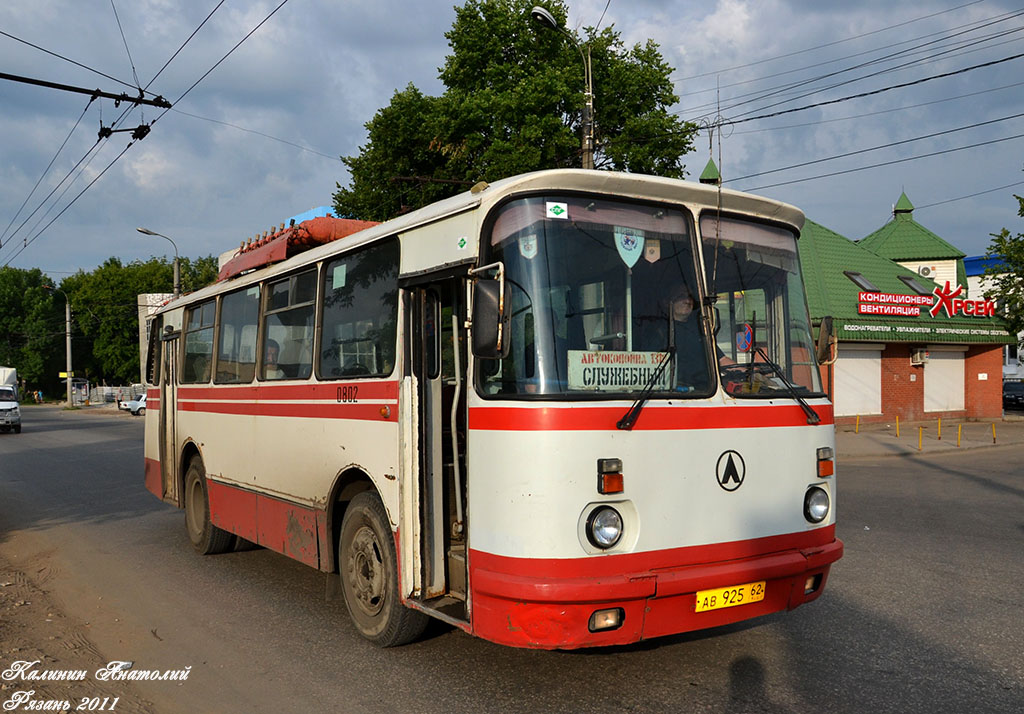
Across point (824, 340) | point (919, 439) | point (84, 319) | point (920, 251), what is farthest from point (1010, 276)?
point (84, 319)

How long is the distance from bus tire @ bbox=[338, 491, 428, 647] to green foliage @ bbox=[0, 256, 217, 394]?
253ft

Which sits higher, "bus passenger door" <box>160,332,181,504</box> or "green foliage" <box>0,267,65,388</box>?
"green foliage" <box>0,267,65,388</box>

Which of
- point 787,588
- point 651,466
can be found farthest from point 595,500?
point 787,588

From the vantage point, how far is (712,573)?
4738mm

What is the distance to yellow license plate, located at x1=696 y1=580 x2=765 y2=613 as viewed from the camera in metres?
4.70

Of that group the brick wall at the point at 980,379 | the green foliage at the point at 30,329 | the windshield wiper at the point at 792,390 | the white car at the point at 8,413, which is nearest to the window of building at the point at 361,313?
the windshield wiper at the point at 792,390

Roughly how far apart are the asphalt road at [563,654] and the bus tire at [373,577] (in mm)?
158

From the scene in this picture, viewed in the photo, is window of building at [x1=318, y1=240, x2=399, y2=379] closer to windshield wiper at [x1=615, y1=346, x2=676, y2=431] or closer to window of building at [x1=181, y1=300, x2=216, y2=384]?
windshield wiper at [x1=615, y1=346, x2=676, y2=431]

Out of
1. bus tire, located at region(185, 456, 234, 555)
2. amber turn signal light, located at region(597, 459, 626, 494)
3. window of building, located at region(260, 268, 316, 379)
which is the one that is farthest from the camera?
bus tire, located at region(185, 456, 234, 555)

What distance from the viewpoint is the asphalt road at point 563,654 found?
191 inches

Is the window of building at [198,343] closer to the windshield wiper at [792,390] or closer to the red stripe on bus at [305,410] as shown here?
the red stripe on bus at [305,410]

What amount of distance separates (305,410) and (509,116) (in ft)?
81.6

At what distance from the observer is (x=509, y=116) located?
98.6 ft

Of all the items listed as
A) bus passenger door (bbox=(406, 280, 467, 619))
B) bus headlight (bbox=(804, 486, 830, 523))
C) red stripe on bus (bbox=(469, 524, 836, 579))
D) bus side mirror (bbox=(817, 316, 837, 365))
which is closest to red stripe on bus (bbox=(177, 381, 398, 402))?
bus passenger door (bbox=(406, 280, 467, 619))
